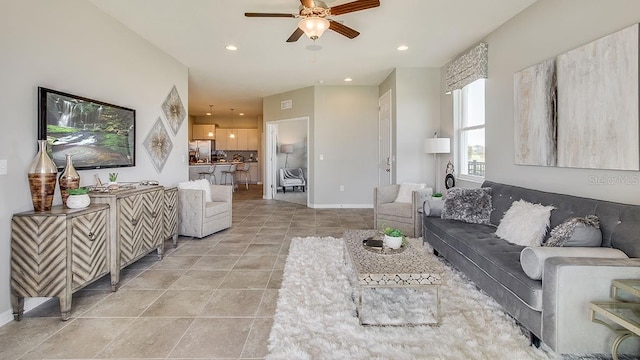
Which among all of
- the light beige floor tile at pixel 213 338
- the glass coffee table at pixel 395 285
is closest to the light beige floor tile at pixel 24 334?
the light beige floor tile at pixel 213 338

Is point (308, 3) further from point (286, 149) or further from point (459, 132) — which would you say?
point (286, 149)

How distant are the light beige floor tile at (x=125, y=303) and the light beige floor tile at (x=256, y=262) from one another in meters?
0.85

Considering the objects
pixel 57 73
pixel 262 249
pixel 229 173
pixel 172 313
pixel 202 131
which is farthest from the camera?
pixel 202 131

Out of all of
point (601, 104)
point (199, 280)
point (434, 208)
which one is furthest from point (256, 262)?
point (601, 104)

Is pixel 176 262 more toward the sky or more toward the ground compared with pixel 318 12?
more toward the ground

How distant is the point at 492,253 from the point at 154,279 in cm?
300

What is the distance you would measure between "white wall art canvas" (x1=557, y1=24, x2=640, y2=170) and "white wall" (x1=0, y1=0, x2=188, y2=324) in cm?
440

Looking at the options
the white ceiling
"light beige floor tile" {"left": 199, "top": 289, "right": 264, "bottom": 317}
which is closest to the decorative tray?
"light beige floor tile" {"left": 199, "top": 289, "right": 264, "bottom": 317}

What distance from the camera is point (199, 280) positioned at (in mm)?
3043

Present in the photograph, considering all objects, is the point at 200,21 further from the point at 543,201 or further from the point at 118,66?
the point at 543,201

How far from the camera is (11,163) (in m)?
2.36

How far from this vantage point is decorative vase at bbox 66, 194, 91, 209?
98.8 inches

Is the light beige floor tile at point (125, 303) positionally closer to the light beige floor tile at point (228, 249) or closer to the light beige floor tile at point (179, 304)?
the light beige floor tile at point (179, 304)

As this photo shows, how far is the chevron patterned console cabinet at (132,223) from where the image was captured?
279 centimetres
